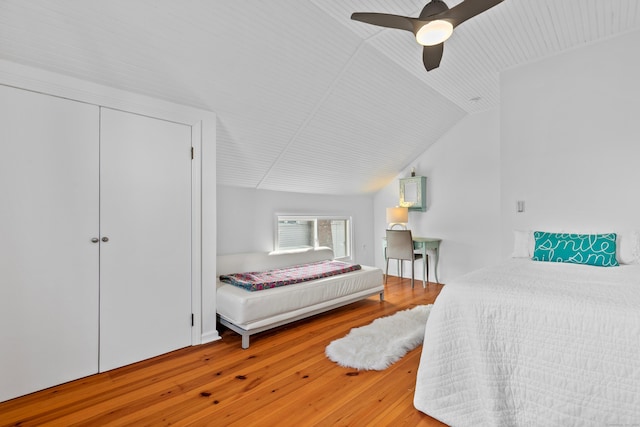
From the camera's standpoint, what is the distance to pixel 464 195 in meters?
4.51

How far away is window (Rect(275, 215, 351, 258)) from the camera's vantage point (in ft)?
14.5

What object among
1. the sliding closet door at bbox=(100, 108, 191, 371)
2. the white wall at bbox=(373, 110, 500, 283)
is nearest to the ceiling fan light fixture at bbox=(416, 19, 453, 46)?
the sliding closet door at bbox=(100, 108, 191, 371)

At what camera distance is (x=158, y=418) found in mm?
1652

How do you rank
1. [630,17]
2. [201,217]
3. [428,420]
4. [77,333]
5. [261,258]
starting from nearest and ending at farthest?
Result: [428,420]
[77,333]
[630,17]
[201,217]
[261,258]

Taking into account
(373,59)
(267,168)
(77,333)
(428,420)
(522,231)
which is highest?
(373,59)

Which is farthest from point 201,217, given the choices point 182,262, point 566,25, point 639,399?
point 566,25

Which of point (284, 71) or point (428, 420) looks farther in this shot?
point (284, 71)

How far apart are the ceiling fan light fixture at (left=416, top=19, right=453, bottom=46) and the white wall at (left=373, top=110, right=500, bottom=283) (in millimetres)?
2708

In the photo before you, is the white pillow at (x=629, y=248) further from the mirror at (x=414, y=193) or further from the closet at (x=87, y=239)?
the closet at (x=87, y=239)

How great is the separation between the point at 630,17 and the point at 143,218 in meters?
4.03

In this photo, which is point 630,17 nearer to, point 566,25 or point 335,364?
point 566,25

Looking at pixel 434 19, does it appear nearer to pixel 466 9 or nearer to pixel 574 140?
pixel 466 9

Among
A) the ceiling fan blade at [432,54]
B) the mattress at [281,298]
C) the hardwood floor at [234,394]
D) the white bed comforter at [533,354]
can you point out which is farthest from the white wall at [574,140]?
the hardwood floor at [234,394]

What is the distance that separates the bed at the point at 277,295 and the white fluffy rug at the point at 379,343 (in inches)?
17.7
